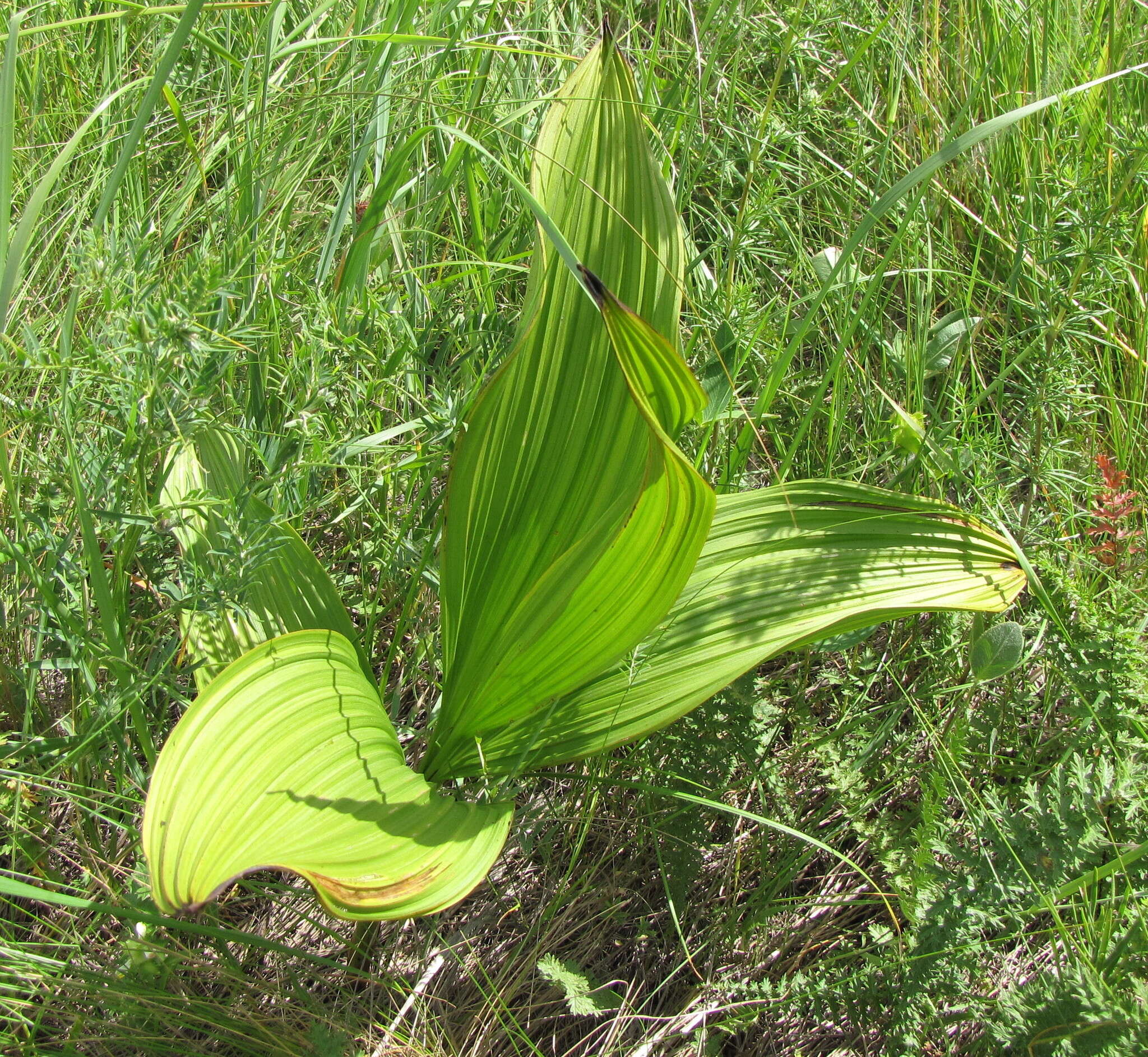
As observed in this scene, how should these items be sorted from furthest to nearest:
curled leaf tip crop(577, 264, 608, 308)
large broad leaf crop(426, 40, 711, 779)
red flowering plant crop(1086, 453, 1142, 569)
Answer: red flowering plant crop(1086, 453, 1142, 569), large broad leaf crop(426, 40, 711, 779), curled leaf tip crop(577, 264, 608, 308)

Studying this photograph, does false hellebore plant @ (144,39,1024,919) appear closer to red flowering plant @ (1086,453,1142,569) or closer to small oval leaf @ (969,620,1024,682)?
small oval leaf @ (969,620,1024,682)

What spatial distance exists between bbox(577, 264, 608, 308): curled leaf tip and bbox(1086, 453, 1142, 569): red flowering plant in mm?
824

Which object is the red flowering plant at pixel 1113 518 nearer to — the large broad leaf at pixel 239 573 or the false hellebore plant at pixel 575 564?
the false hellebore plant at pixel 575 564

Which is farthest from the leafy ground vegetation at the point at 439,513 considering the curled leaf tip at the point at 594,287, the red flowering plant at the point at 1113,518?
the curled leaf tip at the point at 594,287

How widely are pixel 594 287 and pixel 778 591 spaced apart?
1.72 feet

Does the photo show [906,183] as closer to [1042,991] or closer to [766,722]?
[766,722]

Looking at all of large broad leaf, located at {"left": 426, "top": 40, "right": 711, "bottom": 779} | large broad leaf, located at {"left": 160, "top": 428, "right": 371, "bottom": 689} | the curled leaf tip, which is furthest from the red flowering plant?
large broad leaf, located at {"left": 160, "top": 428, "right": 371, "bottom": 689}

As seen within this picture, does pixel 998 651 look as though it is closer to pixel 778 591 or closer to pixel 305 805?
pixel 778 591

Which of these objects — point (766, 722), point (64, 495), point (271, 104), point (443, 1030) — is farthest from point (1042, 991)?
point (271, 104)

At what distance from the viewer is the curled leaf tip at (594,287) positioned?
2.44 feet

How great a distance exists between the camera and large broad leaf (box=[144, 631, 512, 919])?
819 mm

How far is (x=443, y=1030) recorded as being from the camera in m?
1.10

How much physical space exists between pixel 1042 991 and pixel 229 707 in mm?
917

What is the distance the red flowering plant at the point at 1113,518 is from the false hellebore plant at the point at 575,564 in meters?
0.23
